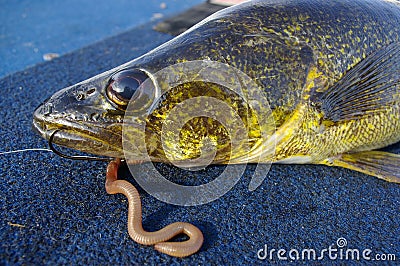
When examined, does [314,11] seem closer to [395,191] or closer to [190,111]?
[190,111]

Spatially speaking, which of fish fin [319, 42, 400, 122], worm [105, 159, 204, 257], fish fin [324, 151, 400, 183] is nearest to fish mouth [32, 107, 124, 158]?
worm [105, 159, 204, 257]

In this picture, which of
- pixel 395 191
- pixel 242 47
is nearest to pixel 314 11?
pixel 242 47

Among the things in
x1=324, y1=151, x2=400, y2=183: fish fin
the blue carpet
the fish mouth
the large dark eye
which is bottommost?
the blue carpet

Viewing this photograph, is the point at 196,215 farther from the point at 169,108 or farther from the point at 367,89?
the point at 367,89

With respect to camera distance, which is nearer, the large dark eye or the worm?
the worm

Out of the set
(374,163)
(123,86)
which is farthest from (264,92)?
(374,163)

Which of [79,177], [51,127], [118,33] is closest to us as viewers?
[51,127]

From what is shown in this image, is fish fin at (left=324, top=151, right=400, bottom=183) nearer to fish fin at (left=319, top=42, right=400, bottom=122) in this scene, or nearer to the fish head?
fish fin at (left=319, top=42, right=400, bottom=122)
